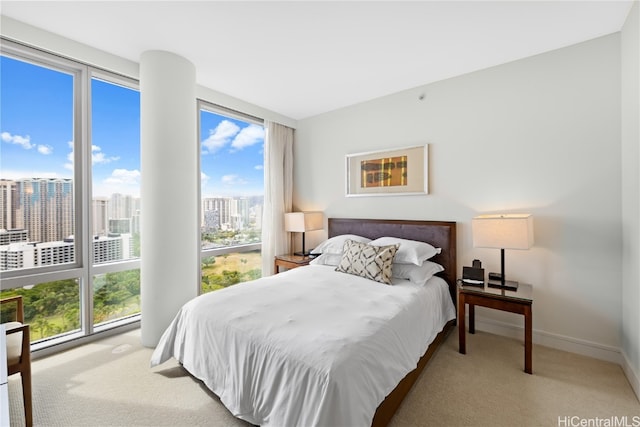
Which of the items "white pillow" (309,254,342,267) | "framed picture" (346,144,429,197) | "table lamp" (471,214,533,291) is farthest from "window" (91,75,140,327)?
"table lamp" (471,214,533,291)

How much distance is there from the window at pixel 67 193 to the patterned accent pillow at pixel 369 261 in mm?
2251

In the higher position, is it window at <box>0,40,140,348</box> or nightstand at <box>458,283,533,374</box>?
window at <box>0,40,140,348</box>

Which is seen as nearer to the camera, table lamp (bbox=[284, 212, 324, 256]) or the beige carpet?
the beige carpet

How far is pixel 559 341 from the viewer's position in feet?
8.50

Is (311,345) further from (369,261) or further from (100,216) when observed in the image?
(100,216)

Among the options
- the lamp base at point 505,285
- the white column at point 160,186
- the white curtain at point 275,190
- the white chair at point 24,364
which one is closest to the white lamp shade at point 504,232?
the lamp base at point 505,285

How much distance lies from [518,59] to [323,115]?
2390 millimetres

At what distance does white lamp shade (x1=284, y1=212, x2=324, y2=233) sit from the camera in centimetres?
396

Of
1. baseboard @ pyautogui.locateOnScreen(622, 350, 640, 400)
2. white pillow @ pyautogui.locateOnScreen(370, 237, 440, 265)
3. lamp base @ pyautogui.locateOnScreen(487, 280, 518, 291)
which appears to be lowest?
baseboard @ pyautogui.locateOnScreen(622, 350, 640, 400)

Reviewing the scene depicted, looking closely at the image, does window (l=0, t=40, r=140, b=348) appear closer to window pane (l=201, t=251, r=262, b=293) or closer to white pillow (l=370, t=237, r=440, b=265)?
window pane (l=201, t=251, r=262, b=293)

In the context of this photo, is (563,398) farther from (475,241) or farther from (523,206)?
(523,206)

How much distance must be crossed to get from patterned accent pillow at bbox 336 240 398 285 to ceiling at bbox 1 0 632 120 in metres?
1.83

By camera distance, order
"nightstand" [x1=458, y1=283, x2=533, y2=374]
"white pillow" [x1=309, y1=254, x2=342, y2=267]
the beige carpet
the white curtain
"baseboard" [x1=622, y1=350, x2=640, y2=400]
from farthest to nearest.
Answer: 1. the white curtain
2. "white pillow" [x1=309, y1=254, x2=342, y2=267]
3. "nightstand" [x1=458, y1=283, x2=533, y2=374]
4. "baseboard" [x1=622, y1=350, x2=640, y2=400]
5. the beige carpet

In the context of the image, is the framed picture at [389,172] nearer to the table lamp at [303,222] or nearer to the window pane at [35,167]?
the table lamp at [303,222]
